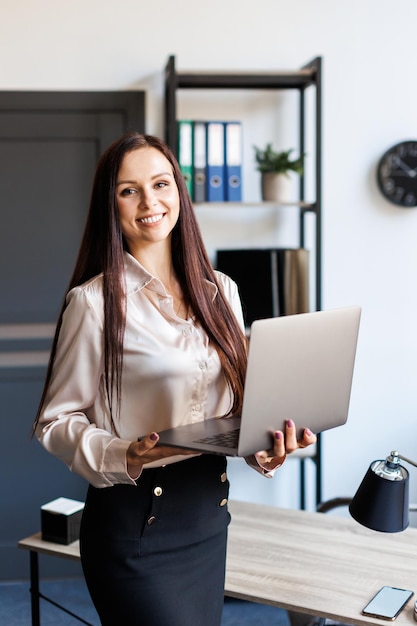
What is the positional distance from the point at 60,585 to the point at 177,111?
7.60 ft

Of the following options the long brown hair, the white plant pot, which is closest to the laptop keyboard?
the long brown hair

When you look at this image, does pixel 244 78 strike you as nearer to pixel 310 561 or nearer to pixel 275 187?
pixel 275 187

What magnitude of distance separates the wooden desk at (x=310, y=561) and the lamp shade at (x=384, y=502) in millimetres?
406

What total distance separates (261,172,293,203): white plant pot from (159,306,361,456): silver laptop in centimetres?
206

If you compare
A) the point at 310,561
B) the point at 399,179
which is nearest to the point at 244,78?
the point at 399,179

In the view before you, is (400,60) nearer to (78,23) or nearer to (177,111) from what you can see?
(177,111)

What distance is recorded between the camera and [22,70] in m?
3.77

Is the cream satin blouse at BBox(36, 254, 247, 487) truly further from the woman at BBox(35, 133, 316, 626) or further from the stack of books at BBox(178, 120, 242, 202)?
the stack of books at BBox(178, 120, 242, 202)

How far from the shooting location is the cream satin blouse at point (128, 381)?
162 centimetres

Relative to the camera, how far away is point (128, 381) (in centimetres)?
170

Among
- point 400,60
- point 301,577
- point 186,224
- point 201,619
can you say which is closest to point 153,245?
point 186,224

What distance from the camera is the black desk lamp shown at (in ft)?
5.26

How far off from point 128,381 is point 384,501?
57 cm

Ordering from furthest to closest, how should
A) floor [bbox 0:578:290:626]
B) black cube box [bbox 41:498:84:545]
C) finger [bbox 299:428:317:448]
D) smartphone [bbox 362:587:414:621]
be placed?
floor [bbox 0:578:290:626]
black cube box [bbox 41:498:84:545]
smartphone [bbox 362:587:414:621]
finger [bbox 299:428:317:448]
